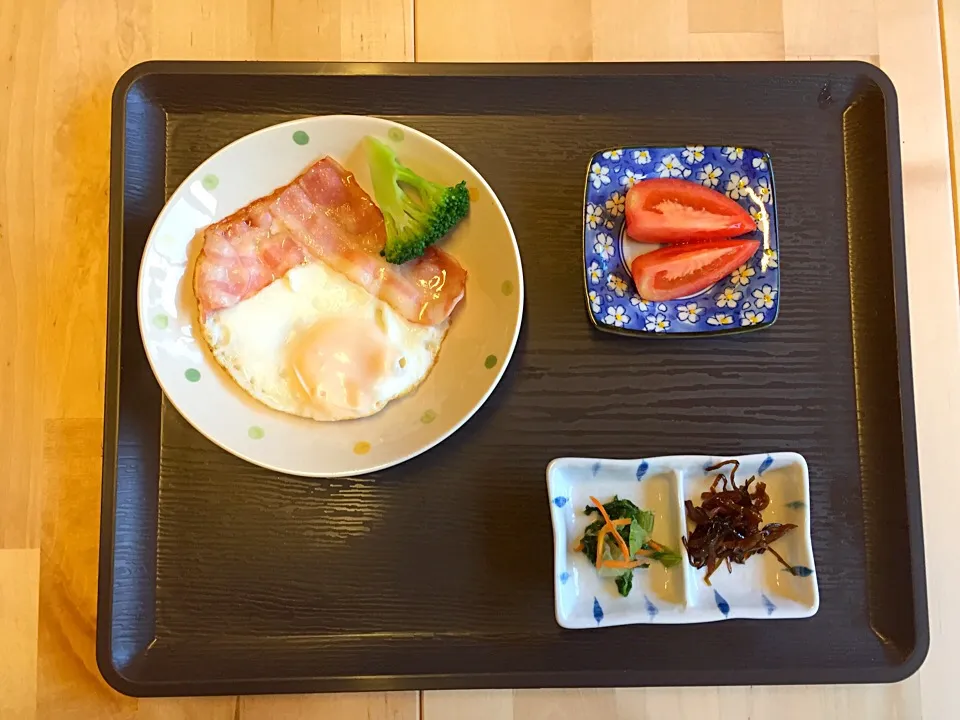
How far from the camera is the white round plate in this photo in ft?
5.30

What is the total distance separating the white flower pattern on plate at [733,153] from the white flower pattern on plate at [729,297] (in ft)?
0.96

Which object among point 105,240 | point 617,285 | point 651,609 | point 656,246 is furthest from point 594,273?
point 105,240

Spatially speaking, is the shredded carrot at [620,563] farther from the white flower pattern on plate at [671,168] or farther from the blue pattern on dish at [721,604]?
the white flower pattern on plate at [671,168]

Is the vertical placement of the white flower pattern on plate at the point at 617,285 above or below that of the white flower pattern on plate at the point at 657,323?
above

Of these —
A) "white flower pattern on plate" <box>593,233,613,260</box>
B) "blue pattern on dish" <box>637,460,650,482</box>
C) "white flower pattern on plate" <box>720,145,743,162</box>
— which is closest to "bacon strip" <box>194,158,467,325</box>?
"white flower pattern on plate" <box>593,233,613,260</box>

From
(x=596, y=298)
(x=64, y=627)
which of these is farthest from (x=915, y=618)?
(x=64, y=627)

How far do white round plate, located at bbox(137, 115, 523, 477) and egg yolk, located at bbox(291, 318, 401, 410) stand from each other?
6cm

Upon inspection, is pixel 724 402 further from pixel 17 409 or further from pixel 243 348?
pixel 17 409

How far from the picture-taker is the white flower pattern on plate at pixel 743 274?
5.51 ft

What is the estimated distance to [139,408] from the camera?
1.71 meters

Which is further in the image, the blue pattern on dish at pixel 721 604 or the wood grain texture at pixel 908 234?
the wood grain texture at pixel 908 234

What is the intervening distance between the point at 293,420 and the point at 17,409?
0.70 metres

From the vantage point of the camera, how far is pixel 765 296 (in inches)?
65.8

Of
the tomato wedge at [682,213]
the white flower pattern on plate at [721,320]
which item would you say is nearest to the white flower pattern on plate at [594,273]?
the tomato wedge at [682,213]
